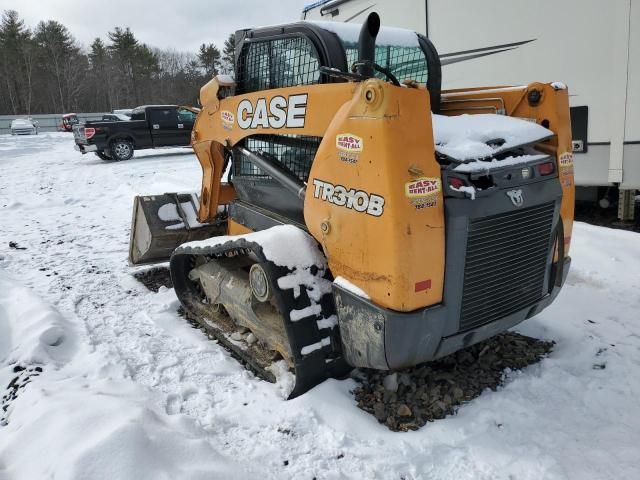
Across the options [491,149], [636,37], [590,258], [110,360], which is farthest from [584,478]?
[636,37]

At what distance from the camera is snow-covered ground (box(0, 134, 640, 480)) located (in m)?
2.28

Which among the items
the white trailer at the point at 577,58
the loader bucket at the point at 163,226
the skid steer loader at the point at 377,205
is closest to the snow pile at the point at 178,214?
the loader bucket at the point at 163,226

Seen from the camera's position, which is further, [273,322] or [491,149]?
[273,322]

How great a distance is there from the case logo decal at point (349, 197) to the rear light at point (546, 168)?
3.30ft

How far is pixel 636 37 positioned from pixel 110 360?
5.77 meters

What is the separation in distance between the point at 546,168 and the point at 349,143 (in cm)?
113

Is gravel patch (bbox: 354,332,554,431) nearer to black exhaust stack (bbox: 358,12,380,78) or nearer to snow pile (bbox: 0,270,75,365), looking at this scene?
black exhaust stack (bbox: 358,12,380,78)

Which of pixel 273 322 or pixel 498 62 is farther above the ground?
pixel 498 62

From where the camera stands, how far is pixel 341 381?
3.00m

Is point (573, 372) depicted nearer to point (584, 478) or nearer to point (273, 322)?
point (584, 478)

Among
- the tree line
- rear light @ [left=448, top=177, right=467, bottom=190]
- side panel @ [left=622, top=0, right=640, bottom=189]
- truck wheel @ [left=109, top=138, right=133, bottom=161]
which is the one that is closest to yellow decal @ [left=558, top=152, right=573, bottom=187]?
rear light @ [left=448, top=177, right=467, bottom=190]

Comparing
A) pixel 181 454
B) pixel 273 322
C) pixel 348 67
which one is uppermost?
pixel 348 67

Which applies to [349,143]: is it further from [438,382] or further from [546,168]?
[438,382]

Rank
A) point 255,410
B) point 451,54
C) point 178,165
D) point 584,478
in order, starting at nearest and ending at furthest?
1. point 584,478
2. point 255,410
3. point 451,54
4. point 178,165
